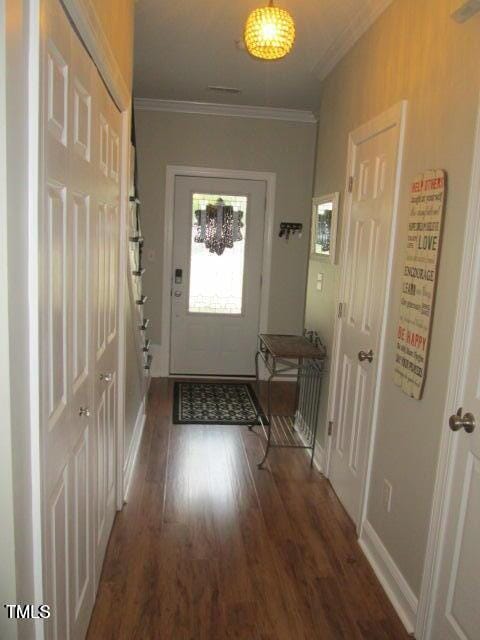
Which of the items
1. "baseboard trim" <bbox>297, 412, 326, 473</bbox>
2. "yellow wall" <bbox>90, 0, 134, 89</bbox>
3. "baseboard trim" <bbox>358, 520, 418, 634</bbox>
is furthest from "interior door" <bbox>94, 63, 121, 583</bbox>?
"baseboard trim" <bbox>297, 412, 326, 473</bbox>

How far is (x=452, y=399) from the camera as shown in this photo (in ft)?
5.85

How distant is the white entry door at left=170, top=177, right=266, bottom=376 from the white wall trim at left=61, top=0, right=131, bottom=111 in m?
2.76

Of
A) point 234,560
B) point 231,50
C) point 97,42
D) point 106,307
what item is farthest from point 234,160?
point 234,560

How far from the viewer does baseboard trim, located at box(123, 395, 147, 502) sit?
2986mm

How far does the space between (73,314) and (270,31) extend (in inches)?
63.9

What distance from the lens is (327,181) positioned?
357cm

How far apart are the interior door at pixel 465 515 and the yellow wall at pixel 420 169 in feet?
0.44

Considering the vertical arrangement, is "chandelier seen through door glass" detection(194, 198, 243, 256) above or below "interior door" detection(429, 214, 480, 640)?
above

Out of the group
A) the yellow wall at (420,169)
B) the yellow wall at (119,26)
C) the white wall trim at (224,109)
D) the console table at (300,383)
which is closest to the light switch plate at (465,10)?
the yellow wall at (420,169)

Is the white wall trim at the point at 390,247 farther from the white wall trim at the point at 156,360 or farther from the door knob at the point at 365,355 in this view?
the white wall trim at the point at 156,360

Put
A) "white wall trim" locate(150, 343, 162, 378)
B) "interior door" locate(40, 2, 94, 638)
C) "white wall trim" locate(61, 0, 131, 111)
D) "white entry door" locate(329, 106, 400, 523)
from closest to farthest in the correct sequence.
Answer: "interior door" locate(40, 2, 94, 638), "white wall trim" locate(61, 0, 131, 111), "white entry door" locate(329, 106, 400, 523), "white wall trim" locate(150, 343, 162, 378)

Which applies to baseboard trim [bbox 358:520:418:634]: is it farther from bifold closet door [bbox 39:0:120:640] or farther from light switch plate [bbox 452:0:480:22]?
light switch plate [bbox 452:0:480:22]

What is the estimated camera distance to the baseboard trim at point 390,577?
2.05 meters

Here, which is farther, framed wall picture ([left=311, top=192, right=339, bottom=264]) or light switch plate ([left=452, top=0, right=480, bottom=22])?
framed wall picture ([left=311, top=192, right=339, bottom=264])
